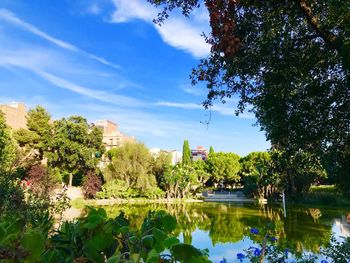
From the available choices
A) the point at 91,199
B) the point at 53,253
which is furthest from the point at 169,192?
the point at 53,253

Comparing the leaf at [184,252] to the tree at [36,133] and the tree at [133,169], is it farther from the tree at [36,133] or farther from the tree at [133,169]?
the tree at [36,133]

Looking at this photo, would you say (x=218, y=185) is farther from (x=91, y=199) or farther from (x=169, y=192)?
(x=91, y=199)

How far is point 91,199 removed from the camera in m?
30.9

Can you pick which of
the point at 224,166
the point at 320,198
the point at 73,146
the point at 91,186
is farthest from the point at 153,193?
the point at 320,198

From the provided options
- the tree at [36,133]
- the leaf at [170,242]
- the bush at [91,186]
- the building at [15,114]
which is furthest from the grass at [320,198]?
the leaf at [170,242]

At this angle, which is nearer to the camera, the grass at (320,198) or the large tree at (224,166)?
the grass at (320,198)

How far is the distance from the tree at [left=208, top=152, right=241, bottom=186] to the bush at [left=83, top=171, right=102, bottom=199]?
1462cm

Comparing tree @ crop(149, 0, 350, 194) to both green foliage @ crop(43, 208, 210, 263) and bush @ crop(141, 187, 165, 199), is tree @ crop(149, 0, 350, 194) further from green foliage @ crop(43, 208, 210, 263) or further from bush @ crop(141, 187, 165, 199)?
bush @ crop(141, 187, 165, 199)

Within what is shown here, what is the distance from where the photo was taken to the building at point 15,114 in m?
35.0

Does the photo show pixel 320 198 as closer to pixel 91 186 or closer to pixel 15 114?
pixel 91 186

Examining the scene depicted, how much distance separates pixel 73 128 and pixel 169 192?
11081 millimetres

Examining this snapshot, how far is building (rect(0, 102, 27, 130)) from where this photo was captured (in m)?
35.0

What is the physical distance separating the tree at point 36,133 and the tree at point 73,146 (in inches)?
26.4

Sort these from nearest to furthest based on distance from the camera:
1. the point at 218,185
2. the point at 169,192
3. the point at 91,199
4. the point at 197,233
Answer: the point at 197,233 → the point at 91,199 → the point at 169,192 → the point at 218,185
